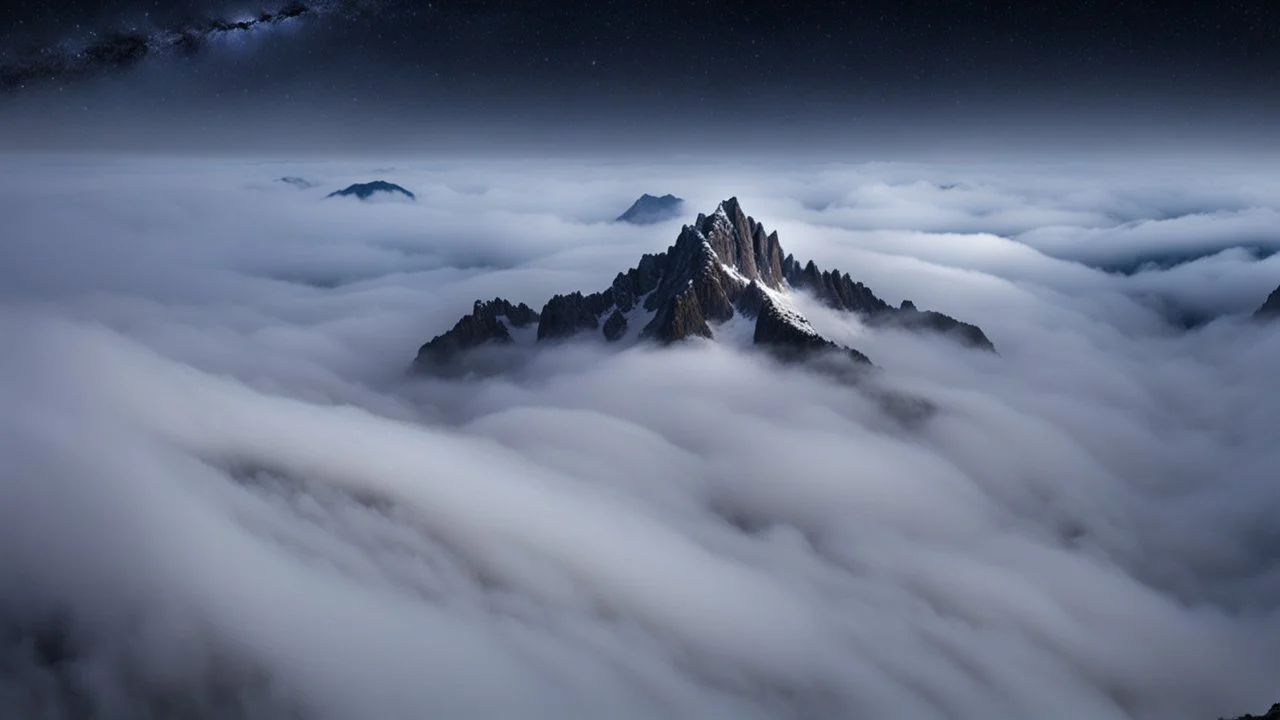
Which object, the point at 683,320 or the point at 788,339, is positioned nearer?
the point at 788,339

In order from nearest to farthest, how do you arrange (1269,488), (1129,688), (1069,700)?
(1069,700) → (1129,688) → (1269,488)

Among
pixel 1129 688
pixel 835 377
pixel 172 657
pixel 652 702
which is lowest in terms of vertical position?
pixel 1129 688

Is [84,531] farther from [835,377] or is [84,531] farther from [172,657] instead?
[835,377]

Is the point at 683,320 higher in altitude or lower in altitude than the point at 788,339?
higher

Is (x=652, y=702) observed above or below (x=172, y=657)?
below

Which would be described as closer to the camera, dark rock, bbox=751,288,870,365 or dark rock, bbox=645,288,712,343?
dark rock, bbox=751,288,870,365

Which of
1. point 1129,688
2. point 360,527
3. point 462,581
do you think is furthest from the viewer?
point 360,527

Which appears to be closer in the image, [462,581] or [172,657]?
[172,657]

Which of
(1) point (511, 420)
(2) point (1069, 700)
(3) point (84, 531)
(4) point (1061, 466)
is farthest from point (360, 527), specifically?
(4) point (1061, 466)

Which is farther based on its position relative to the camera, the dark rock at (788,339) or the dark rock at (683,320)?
the dark rock at (683,320)
